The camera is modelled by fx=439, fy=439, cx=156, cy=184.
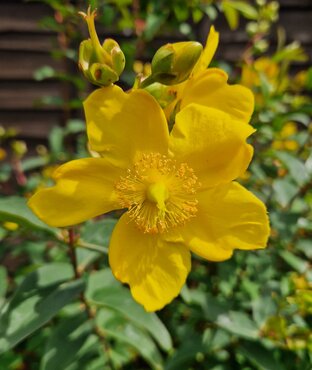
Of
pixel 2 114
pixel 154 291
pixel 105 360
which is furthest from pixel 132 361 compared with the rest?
pixel 2 114

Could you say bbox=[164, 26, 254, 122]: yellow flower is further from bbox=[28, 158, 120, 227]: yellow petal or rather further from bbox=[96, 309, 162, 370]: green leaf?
bbox=[96, 309, 162, 370]: green leaf

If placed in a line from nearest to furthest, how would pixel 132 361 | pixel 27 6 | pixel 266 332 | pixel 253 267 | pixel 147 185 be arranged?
pixel 147 185 < pixel 266 332 < pixel 253 267 < pixel 132 361 < pixel 27 6

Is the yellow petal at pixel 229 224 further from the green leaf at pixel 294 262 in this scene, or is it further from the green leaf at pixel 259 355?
→ the green leaf at pixel 294 262

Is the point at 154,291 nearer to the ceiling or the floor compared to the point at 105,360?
nearer to the ceiling

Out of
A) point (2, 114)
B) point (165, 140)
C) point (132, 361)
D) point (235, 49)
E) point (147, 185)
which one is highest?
point (165, 140)

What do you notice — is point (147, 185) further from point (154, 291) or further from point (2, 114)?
point (2, 114)

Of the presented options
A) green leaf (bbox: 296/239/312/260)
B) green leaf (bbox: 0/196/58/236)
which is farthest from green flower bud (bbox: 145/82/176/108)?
green leaf (bbox: 296/239/312/260)

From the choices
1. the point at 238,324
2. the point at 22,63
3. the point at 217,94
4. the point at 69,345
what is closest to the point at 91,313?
the point at 69,345
